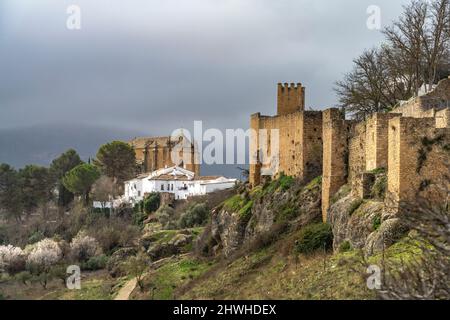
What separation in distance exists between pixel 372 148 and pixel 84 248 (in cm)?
3713

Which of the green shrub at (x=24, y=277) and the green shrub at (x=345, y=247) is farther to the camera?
the green shrub at (x=24, y=277)

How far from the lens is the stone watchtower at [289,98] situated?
3847cm

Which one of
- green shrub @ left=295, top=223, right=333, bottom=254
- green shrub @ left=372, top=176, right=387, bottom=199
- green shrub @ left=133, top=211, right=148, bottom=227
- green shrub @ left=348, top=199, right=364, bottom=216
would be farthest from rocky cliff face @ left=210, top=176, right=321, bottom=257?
green shrub @ left=133, top=211, right=148, bottom=227

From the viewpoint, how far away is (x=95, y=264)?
157 ft

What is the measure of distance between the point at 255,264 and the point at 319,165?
24.0ft

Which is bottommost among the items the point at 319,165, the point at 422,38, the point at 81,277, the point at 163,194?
the point at 81,277

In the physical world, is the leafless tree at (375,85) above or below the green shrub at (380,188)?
above

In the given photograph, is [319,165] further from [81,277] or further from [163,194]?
[163,194]

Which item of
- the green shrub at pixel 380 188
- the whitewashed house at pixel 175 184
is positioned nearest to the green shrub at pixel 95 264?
the whitewashed house at pixel 175 184

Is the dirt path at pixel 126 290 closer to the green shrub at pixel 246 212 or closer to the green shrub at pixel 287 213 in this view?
the green shrub at pixel 246 212

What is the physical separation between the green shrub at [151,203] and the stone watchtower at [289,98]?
1287 inches

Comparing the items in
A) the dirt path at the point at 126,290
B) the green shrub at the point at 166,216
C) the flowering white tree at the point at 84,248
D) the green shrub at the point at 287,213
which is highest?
the green shrub at the point at 287,213
